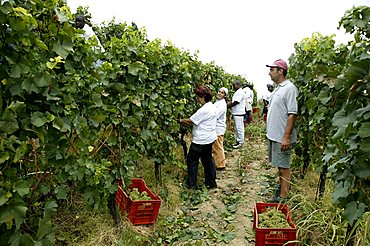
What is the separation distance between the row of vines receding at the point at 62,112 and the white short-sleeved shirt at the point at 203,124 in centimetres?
65

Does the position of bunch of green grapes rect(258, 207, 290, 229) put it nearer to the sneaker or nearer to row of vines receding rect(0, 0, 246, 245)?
row of vines receding rect(0, 0, 246, 245)

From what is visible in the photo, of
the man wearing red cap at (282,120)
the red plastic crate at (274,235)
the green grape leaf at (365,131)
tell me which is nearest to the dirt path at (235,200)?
the red plastic crate at (274,235)

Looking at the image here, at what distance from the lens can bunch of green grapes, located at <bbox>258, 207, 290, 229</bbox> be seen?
346 cm

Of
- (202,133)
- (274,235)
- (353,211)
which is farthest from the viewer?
(202,133)

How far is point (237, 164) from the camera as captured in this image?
6.89 metres

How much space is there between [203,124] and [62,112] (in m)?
3.08

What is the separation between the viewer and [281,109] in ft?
14.2

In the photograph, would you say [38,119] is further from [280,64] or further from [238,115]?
[238,115]

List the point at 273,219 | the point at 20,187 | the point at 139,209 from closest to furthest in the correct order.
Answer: the point at 20,187 < the point at 273,219 < the point at 139,209

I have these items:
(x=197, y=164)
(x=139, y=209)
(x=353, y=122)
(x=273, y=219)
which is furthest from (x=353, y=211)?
(x=197, y=164)

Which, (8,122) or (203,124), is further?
(203,124)

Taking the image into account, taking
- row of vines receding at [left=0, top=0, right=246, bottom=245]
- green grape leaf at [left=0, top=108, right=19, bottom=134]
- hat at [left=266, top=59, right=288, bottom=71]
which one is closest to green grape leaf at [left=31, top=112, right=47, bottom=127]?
row of vines receding at [left=0, top=0, right=246, bottom=245]

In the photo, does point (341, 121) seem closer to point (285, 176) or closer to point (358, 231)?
point (358, 231)

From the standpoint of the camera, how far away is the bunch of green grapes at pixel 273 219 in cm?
346
